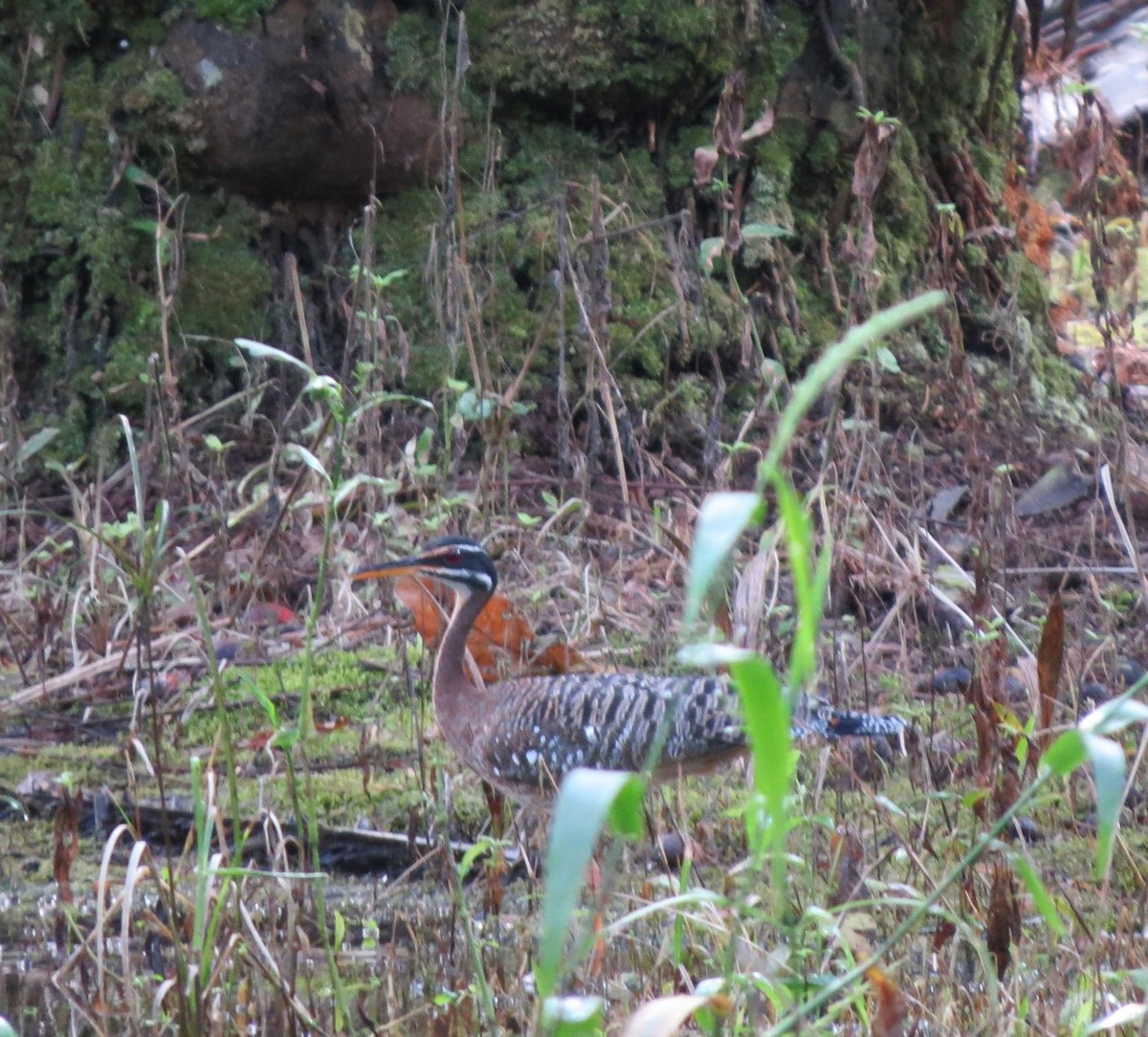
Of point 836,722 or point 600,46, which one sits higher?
point 600,46

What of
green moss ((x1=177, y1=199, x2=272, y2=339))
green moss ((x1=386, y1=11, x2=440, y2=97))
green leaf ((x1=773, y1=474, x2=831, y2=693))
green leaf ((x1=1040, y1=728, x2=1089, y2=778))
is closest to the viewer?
green leaf ((x1=773, y1=474, x2=831, y2=693))

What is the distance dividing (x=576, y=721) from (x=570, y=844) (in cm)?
349

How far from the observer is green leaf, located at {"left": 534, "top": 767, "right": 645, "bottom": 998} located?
1.41 metres

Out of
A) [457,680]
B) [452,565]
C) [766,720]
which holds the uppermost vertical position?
[766,720]

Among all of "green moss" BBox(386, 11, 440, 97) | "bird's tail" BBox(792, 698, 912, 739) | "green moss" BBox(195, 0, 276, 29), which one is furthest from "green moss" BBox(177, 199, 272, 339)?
"bird's tail" BBox(792, 698, 912, 739)

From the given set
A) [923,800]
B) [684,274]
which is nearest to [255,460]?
[684,274]

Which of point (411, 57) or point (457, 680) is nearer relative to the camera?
point (457, 680)

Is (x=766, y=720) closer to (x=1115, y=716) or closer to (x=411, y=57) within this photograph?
(x=1115, y=716)

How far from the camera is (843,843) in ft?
11.4

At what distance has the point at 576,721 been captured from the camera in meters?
4.93

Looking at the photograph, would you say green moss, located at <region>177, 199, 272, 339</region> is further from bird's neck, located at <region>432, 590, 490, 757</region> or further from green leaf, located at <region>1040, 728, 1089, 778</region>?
green leaf, located at <region>1040, 728, 1089, 778</region>

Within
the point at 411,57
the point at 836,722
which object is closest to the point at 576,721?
the point at 836,722

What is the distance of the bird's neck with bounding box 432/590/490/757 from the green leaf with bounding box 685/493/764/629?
12.1 ft

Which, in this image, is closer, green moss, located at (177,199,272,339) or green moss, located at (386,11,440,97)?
green moss, located at (386,11,440,97)
